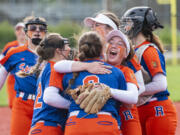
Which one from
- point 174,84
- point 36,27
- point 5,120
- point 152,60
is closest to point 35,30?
point 36,27

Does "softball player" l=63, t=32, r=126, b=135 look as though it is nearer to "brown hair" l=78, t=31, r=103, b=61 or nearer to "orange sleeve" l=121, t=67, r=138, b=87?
"brown hair" l=78, t=31, r=103, b=61

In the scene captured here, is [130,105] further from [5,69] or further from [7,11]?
[7,11]

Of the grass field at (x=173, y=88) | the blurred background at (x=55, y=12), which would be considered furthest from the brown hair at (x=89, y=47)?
the blurred background at (x=55, y=12)

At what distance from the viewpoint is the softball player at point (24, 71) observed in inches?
198

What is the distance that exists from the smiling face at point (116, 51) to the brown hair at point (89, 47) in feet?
1.18

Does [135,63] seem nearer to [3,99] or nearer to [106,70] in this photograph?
[106,70]

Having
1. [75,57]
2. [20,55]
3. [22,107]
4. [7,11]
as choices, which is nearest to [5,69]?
[20,55]

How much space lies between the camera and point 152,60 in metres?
4.27

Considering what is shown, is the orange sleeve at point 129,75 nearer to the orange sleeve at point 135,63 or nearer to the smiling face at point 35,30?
the orange sleeve at point 135,63

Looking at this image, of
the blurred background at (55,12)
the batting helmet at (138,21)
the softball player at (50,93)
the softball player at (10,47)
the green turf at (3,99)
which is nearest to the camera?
the softball player at (50,93)

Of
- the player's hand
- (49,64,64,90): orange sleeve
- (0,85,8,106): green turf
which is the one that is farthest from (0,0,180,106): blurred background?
the player's hand

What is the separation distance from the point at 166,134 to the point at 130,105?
0.73 metres

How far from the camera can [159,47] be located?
180 inches

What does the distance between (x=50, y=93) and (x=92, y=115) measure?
506 mm
